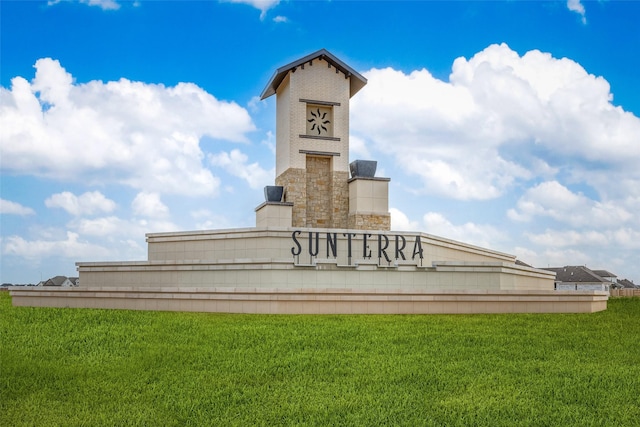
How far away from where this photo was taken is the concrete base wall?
1683cm

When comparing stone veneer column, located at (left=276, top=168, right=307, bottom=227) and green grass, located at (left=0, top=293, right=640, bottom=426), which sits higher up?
stone veneer column, located at (left=276, top=168, right=307, bottom=227)

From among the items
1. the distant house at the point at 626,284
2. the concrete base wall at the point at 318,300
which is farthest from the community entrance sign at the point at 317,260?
the distant house at the point at 626,284

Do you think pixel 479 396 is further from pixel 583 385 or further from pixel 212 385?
pixel 212 385

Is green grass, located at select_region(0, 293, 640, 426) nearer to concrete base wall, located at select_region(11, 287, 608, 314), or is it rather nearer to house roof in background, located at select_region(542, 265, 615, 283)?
concrete base wall, located at select_region(11, 287, 608, 314)

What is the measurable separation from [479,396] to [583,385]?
2152mm

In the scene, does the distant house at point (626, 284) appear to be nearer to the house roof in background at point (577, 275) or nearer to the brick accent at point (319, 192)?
the house roof in background at point (577, 275)

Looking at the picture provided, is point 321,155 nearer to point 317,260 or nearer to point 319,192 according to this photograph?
point 319,192

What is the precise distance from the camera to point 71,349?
519 inches

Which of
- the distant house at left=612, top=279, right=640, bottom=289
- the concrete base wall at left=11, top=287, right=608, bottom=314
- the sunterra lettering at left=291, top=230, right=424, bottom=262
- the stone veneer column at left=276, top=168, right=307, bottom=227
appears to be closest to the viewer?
the concrete base wall at left=11, top=287, right=608, bottom=314

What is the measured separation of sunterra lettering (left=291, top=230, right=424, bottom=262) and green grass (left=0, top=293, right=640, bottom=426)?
4.92 m

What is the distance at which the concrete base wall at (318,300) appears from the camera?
16.8 meters

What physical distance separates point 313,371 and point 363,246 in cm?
1082

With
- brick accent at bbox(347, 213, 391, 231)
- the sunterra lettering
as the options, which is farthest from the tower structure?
the sunterra lettering

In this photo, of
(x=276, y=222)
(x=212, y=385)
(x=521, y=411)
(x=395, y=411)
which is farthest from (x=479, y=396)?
(x=276, y=222)
